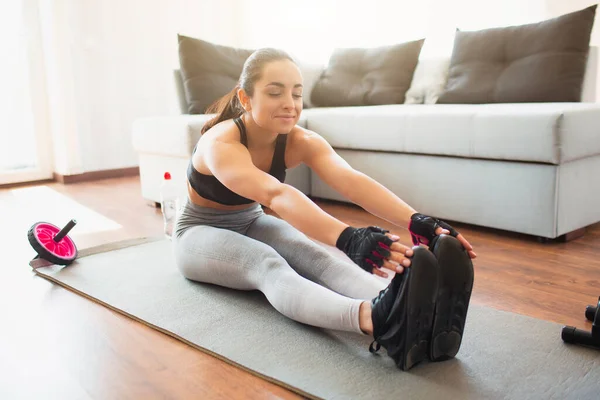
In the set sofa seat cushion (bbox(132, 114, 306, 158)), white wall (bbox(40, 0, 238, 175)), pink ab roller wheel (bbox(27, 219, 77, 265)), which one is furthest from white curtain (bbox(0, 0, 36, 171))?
pink ab roller wheel (bbox(27, 219, 77, 265))

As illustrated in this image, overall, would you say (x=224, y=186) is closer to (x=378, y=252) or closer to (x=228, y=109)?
(x=228, y=109)

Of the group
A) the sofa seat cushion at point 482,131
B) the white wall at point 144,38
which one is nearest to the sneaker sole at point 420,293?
the sofa seat cushion at point 482,131

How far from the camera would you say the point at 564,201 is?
6.86 ft

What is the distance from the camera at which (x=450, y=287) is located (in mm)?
1115

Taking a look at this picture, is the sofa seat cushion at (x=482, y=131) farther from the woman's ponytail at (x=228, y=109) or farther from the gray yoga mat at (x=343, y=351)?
the woman's ponytail at (x=228, y=109)

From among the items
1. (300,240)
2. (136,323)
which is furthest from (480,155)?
(136,323)

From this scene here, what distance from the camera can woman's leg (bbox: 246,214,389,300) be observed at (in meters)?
1.38

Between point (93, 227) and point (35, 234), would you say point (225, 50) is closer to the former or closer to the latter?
point (93, 227)

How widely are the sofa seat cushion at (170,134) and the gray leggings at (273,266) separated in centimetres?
87

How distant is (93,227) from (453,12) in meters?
2.42

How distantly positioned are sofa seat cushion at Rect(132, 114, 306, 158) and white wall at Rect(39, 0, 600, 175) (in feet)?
3.90

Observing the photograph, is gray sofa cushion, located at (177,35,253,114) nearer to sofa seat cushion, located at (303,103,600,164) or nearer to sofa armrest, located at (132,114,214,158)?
sofa armrest, located at (132,114,214,158)

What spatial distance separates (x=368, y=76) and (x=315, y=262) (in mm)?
2064

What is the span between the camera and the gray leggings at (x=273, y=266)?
128 centimetres
